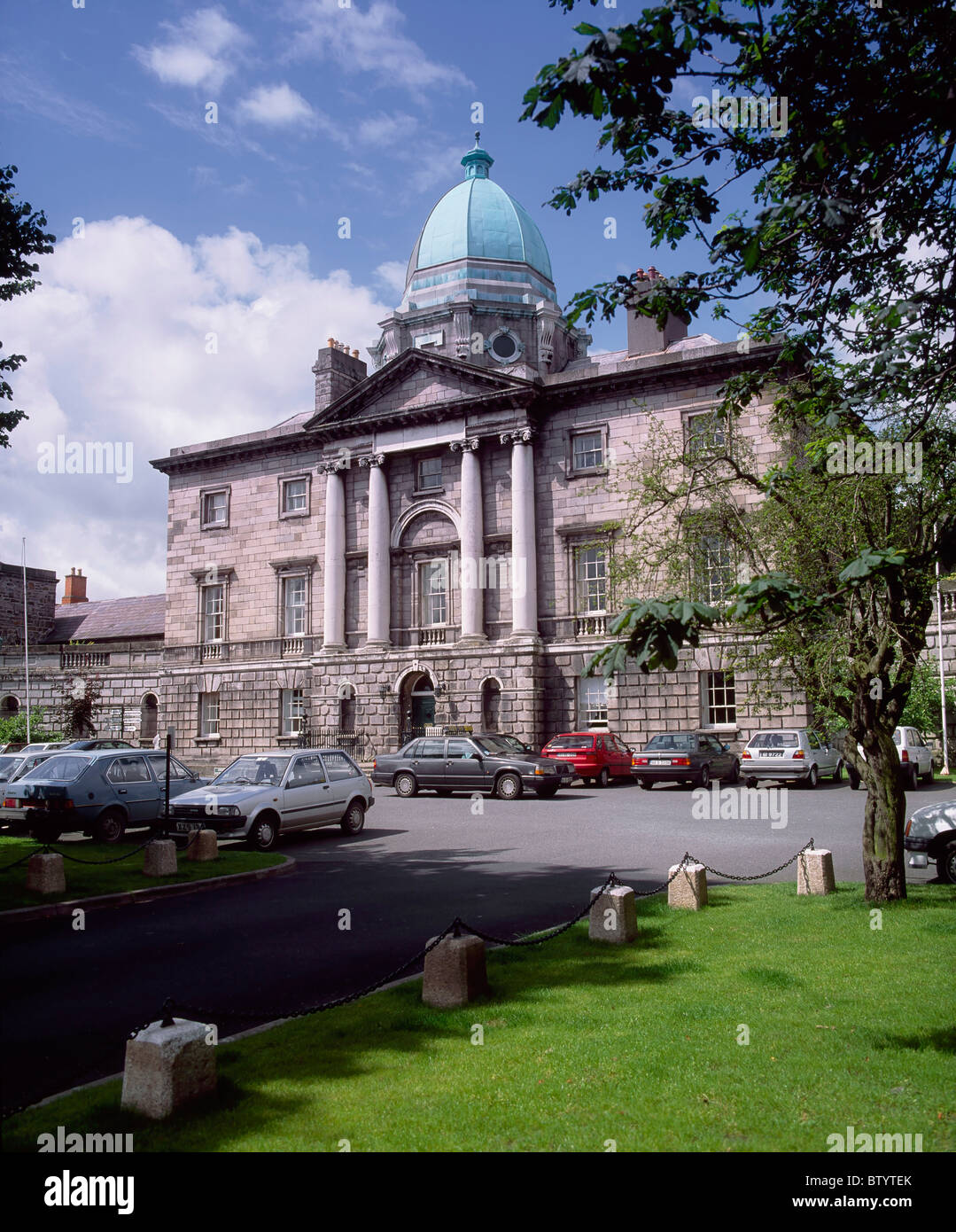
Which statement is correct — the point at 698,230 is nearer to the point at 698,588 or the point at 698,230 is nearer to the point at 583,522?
the point at 698,588

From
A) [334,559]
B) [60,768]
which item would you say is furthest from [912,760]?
[334,559]

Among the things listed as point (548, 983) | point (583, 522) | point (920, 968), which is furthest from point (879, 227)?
point (583, 522)

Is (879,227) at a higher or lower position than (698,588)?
higher

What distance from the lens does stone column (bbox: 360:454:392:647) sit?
3741 centimetres

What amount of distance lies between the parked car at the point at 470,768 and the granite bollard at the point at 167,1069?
782 inches

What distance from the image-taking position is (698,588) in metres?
12.9

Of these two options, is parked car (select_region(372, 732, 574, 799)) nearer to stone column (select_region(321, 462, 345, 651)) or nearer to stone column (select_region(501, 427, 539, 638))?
stone column (select_region(501, 427, 539, 638))

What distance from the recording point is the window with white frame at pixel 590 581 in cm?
3428

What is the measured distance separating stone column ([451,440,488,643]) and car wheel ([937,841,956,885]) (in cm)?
2347

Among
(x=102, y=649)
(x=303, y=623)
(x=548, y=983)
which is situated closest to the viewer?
(x=548, y=983)

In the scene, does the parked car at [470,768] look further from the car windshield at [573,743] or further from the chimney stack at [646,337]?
the chimney stack at [646,337]

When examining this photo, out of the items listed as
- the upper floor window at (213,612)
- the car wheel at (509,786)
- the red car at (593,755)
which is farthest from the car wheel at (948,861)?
the upper floor window at (213,612)

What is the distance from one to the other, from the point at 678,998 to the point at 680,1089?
192cm

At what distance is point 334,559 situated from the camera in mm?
38688
